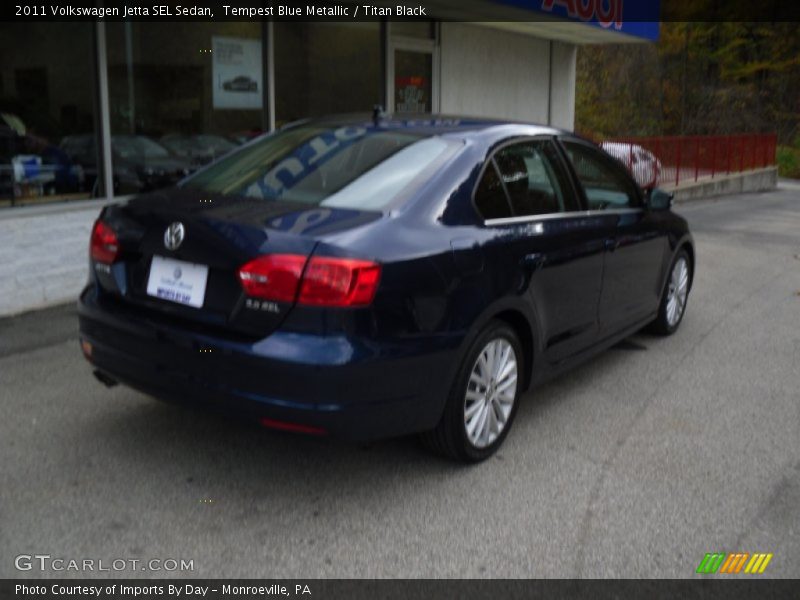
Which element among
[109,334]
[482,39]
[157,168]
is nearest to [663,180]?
[482,39]

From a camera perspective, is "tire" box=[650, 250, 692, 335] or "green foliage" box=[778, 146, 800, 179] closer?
"tire" box=[650, 250, 692, 335]

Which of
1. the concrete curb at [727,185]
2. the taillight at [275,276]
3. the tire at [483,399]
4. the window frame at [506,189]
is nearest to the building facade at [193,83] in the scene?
the window frame at [506,189]

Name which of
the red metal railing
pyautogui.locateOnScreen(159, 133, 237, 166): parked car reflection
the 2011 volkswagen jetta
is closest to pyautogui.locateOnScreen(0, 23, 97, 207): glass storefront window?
pyautogui.locateOnScreen(159, 133, 237, 166): parked car reflection

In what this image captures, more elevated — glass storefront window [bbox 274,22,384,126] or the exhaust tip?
glass storefront window [bbox 274,22,384,126]

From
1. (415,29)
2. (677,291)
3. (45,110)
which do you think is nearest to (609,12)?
(415,29)

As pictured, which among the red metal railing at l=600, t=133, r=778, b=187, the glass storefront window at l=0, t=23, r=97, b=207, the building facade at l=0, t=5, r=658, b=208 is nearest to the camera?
the glass storefront window at l=0, t=23, r=97, b=207

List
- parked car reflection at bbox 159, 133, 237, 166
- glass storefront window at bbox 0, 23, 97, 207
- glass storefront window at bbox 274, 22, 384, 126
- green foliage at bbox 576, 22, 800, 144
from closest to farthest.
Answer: glass storefront window at bbox 0, 23, 97, 207, parked car reflection at bbox 159, 133, 237, 166, glass storefront window at bbox 274, 22, 384, 126, green foliage at bbox 576, 22, 800, 144

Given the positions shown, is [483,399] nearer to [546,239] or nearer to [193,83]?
[546,239]

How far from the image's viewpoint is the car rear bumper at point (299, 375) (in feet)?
10.7

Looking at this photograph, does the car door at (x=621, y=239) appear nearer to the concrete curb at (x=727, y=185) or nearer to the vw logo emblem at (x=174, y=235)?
the vw logo emblem at (x=174, y=235)

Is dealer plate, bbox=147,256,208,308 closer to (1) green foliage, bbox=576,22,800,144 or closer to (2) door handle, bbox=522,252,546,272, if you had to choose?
(2) door handle, bbox=522,252,546,272

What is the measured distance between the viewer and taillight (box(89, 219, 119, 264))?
3.81m

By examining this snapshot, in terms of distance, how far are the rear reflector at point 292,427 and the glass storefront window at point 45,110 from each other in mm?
4575

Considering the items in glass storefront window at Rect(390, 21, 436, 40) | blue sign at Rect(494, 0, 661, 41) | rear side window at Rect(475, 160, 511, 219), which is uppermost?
blue sign at Rect(494, 0, 661, 41)
